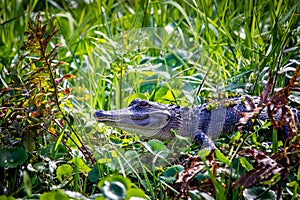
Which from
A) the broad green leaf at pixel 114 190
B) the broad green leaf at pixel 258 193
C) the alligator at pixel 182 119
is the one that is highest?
the broad green leaf at pixel 114 190

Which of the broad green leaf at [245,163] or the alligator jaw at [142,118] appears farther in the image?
the alligator jaw at [142,118]

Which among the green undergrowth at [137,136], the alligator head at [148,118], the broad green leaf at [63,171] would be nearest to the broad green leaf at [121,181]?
the green undergrowth at [137,136]

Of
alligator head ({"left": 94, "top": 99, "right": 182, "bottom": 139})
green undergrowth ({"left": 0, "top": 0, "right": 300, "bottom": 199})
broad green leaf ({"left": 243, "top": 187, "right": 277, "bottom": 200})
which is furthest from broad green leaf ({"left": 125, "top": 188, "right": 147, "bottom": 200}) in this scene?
alligator head ({"left": 94, "top": 99, "right": 182, "bottom": 139})

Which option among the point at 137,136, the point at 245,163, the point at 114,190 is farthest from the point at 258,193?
the point at 137,136

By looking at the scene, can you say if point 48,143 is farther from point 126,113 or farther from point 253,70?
point 253,70

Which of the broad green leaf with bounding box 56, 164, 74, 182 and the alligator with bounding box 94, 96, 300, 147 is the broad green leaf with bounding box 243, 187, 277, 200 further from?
the broad green leaf with bounding box 56, 164, 74, 182

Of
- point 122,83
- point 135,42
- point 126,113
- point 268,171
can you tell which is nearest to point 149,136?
point 126,113

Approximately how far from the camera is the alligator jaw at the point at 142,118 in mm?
2590

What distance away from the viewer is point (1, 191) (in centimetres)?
228

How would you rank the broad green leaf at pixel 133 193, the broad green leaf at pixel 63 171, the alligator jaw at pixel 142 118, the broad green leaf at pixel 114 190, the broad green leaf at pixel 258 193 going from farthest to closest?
1. the alligator jaw at pixel 142 118
2. the broad green leaf at pixel 63 171
3. the broad green leaf at pixel 258 193
4. the broad green leaf at pixel 133 193
5. the broad green leaf at pixel 114 190

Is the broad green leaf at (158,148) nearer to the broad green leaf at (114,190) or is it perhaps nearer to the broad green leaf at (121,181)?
the broad green leaf at (121,181)

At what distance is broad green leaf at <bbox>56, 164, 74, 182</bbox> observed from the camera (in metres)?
2.25

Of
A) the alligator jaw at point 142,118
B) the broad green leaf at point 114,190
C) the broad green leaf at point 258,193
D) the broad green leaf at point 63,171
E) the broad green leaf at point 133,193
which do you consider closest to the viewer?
the broad green leaf at point 114,190

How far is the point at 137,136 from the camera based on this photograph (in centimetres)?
260
